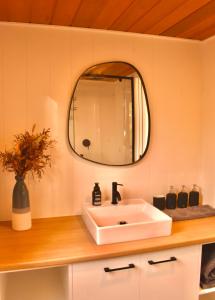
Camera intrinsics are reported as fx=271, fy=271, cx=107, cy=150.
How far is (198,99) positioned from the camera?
216cm

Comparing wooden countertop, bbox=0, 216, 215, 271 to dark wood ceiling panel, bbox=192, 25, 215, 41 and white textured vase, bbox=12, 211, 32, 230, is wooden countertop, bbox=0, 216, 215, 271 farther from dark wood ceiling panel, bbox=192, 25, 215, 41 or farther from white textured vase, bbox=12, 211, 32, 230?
dark wood ceiling panel, bbox=192, 25, 215, 41

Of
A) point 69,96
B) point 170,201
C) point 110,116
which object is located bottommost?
point 170,201

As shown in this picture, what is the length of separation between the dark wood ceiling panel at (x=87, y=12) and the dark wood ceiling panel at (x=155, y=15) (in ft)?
0.94

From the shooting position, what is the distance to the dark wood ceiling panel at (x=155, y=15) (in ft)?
4.75

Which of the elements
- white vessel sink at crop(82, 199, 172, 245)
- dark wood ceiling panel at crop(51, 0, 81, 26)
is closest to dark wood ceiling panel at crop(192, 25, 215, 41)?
dark wood ceiling panel at crop(51, 0, 81, 26)

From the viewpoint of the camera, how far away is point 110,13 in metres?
1.57

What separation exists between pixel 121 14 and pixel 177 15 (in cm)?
33

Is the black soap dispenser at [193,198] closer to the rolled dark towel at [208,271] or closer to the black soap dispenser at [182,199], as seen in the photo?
the black soap dispenser at [182,199]

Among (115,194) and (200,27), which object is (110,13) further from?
(115,194)

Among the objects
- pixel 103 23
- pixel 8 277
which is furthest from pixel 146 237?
pixel 103 23

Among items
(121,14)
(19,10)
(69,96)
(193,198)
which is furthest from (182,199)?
(19,10)

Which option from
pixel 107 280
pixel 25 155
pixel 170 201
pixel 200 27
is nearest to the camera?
pixel 107 280

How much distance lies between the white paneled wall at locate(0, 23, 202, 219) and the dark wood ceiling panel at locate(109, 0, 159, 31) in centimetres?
12

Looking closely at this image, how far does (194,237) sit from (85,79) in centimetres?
122
